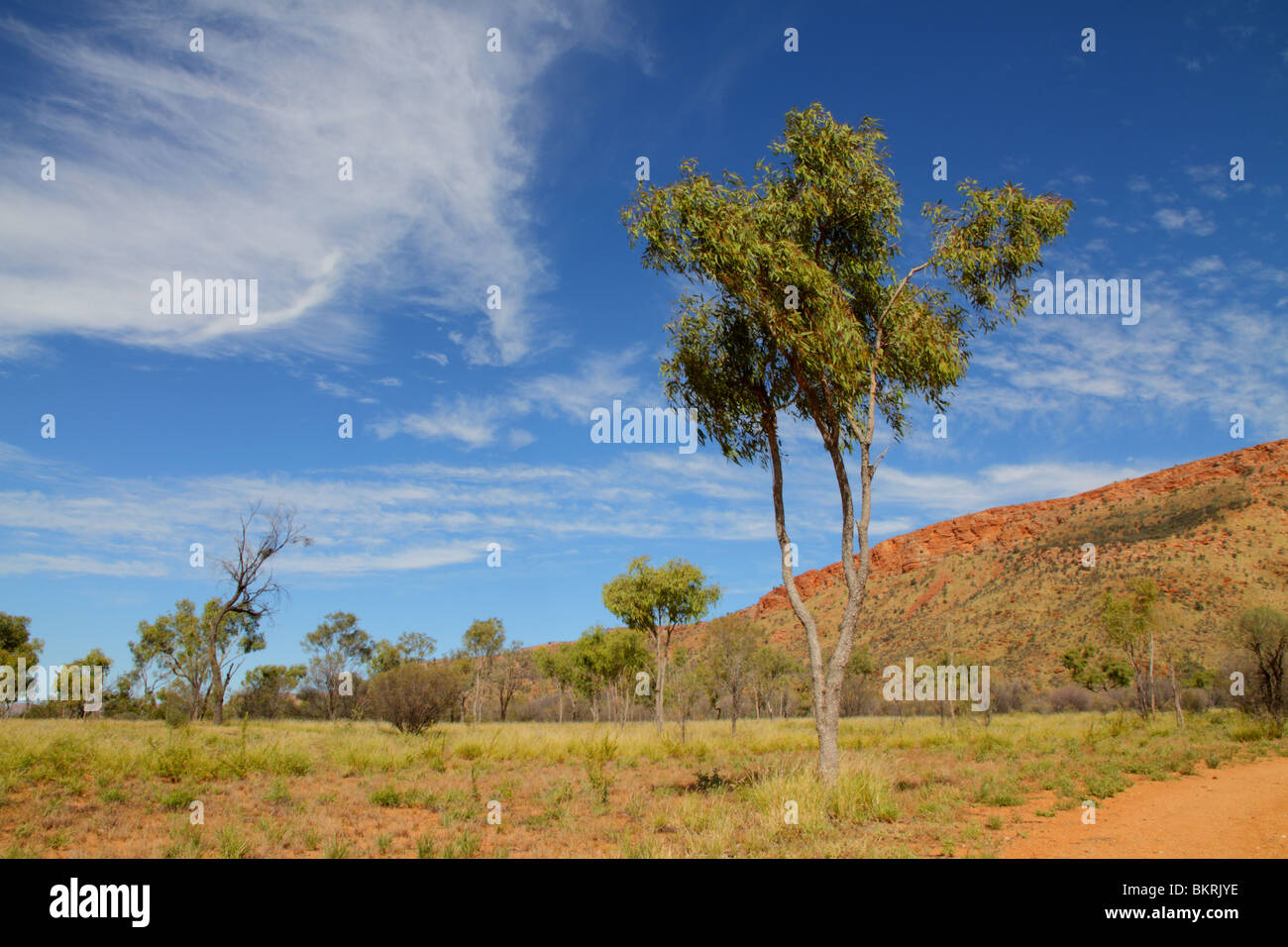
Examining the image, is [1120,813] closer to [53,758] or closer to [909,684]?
[53,758]

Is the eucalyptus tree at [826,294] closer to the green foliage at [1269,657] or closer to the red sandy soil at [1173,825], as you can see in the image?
the red sandy soil at [1173,825]

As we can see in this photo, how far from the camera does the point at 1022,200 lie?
12523 mm

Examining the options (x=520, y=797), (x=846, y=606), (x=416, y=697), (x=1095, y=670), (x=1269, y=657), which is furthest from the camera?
(x=1095, y=670)

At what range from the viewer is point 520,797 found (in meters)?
12.2

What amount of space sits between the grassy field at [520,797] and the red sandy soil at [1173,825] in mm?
468

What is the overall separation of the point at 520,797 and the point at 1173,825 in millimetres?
9559

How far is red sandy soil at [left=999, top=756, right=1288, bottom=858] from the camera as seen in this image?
738cm

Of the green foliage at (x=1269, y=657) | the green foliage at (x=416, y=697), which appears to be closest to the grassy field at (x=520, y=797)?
the green foliage at (x=1269, y=657)

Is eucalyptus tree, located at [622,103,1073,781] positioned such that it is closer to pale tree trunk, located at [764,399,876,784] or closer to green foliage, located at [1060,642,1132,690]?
pale tree trunk, located at [764,399,876,784]

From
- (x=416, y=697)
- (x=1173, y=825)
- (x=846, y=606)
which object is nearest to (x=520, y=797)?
(x=846, y=606)

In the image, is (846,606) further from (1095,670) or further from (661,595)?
(1095,670)

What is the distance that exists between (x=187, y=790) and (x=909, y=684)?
5003 centimetres

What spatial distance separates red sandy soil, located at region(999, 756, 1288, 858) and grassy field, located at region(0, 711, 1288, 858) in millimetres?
468
